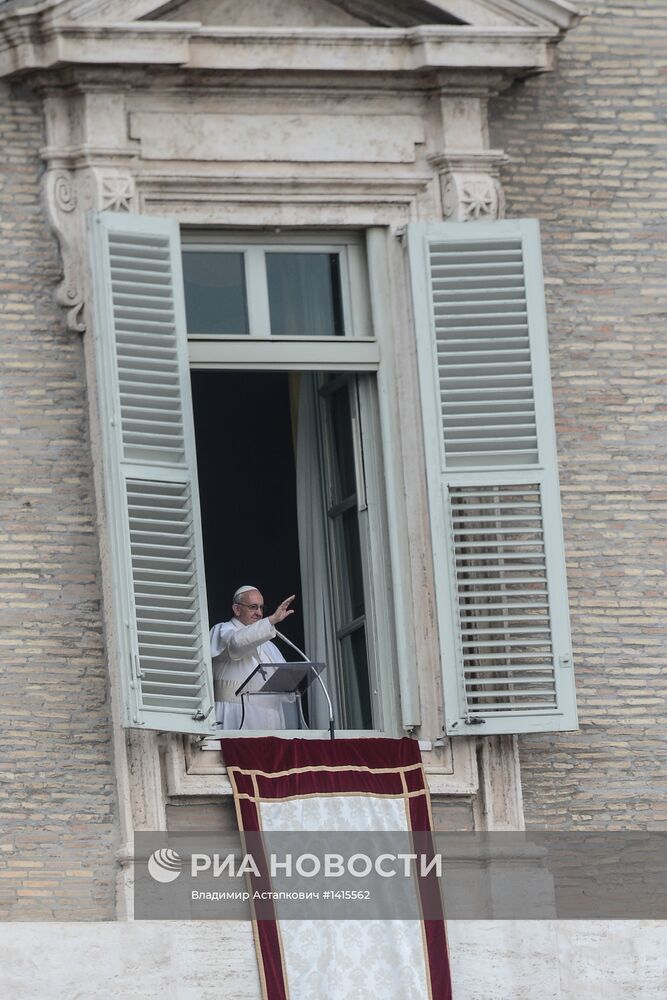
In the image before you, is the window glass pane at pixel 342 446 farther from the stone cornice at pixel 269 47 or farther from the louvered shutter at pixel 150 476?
the stone cornice at pixel 269 47

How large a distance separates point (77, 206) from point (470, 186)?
6.19ft

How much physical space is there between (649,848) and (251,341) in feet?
9.93

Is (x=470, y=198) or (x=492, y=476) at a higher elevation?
(x=470, y=198)

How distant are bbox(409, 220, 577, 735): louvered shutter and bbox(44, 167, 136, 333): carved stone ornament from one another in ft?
4.54

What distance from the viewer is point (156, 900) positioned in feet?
50.4

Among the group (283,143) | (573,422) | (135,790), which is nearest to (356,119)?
(283,143)

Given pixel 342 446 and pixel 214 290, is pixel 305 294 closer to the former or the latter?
pixel 214 290

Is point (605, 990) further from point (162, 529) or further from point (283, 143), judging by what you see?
point (283, 143)

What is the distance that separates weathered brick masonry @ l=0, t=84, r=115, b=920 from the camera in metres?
15.5

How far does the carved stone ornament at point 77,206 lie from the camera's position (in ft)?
52.6

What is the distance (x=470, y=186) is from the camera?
16.5m

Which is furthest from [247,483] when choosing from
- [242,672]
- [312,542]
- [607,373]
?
[607,373]

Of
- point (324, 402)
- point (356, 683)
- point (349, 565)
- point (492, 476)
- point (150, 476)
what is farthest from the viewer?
point (324, 402)

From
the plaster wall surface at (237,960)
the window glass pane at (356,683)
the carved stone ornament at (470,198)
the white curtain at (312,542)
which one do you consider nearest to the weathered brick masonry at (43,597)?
the plaster wall surface at (237,960)
